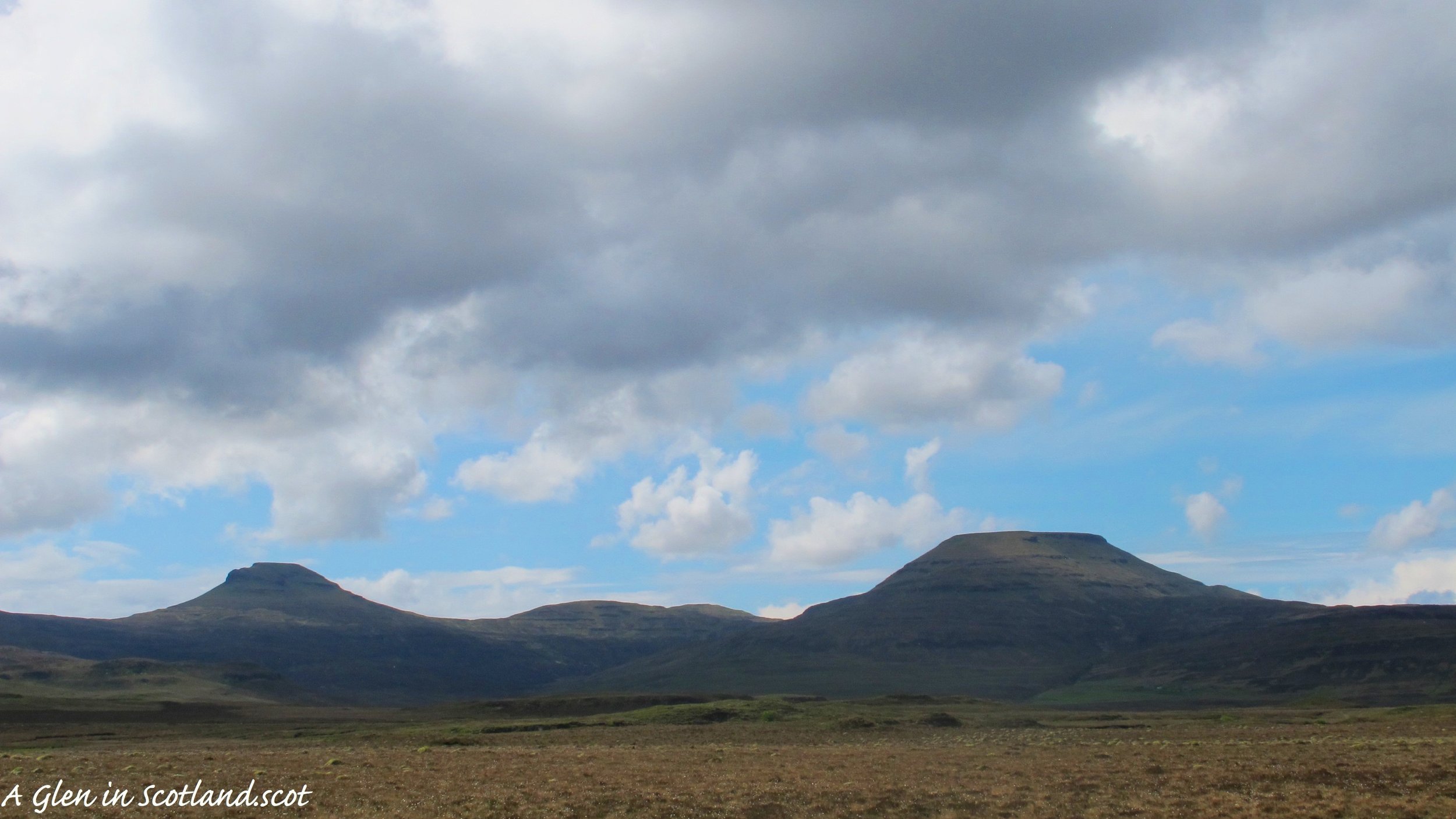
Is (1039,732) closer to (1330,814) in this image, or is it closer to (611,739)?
(611,739)

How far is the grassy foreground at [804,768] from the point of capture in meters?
36.8

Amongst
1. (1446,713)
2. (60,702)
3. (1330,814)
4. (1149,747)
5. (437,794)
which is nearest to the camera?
(1330,814)

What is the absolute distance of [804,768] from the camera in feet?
159

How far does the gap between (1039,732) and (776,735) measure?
18.3 metres

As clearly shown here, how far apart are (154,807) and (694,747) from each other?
3243 centimetres

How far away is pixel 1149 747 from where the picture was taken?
186 feet

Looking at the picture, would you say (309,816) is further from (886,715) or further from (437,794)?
(886,715)

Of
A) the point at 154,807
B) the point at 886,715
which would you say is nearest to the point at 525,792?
the point at 154,807

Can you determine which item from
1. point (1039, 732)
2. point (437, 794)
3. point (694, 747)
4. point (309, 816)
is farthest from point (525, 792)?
point (1039, 732)

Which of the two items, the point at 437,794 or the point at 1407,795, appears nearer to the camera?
the point at 1407,795

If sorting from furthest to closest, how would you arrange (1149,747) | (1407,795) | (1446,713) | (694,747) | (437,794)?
(1446,713)
(694,747)
(1149,747)
(437,794)
(1407,795)

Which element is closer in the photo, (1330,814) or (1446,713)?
(1330,814)

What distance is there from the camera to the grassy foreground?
36.8m

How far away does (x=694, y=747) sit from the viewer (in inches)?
2496
